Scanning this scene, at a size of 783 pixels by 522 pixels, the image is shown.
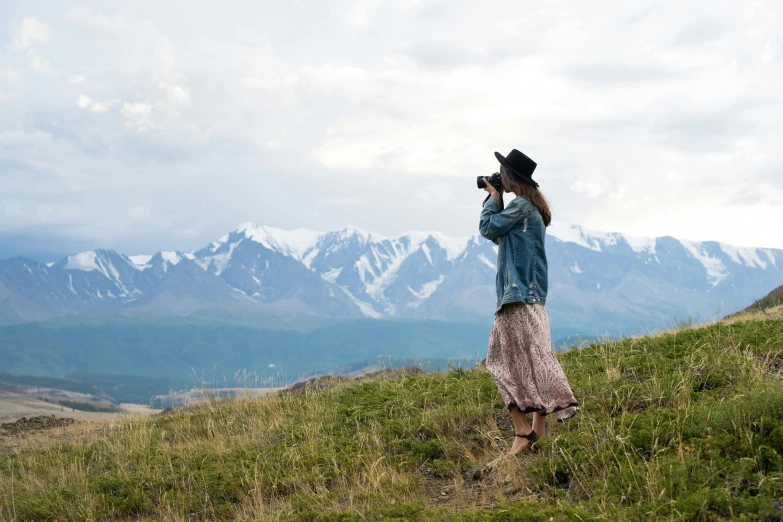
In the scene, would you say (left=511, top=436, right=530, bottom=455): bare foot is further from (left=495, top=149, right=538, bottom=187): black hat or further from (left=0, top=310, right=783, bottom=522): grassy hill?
(left=495, top=149, right=538, bottom=187): black hat

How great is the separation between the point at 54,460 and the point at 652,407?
334 inches

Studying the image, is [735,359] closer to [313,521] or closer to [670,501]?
[670,501]

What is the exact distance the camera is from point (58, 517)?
722 cm

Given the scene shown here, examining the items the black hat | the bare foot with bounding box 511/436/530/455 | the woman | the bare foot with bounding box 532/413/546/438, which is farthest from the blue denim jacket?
the bare foot with bounding box 511/436/530/455

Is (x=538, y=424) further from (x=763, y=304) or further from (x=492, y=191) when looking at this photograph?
(x=763, y=304)

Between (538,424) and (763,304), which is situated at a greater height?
(763,304)

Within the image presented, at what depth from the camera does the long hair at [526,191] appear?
277 inches

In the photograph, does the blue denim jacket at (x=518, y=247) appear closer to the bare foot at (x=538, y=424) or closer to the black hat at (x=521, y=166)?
the black hat at (x=521, y=166)

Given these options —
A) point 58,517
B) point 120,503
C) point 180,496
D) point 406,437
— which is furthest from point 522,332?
point 58,517

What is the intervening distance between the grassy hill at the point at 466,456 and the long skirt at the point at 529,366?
1.30ft

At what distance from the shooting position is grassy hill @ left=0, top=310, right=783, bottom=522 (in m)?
5.14

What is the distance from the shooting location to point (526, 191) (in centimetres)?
702

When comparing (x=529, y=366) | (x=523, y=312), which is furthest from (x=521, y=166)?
(x=529, y=366)

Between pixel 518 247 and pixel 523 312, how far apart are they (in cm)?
69
